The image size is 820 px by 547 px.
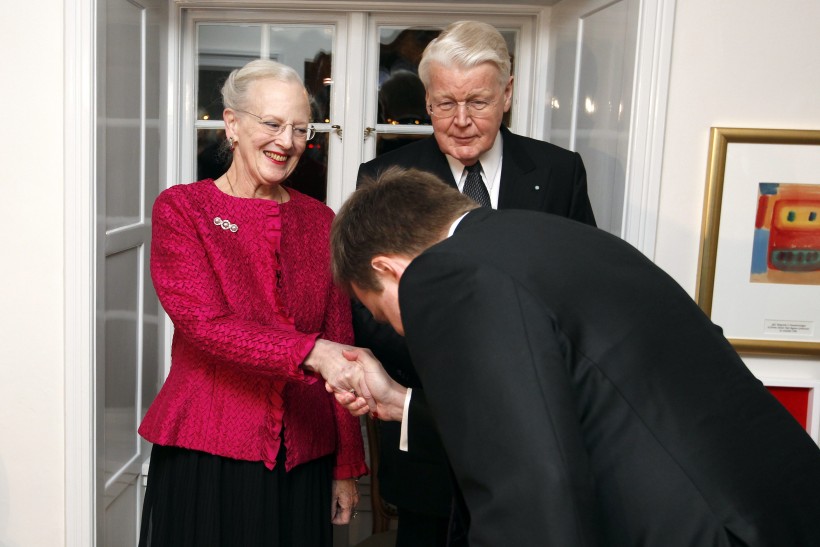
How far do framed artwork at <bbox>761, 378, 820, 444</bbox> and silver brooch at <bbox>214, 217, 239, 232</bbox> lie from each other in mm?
1522

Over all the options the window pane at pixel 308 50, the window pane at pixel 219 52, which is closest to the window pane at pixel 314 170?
the window pane at pixel 308 50

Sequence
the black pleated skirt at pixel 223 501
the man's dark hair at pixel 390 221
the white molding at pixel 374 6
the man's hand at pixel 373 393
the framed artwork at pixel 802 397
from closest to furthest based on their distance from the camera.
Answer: the man's dark hair at pixel 390 221 < the man's hand at pixel 373 393 < the black pleated skirt at pixel 223 501 < the framed artwork at pixel 802 397 < the white molding at pixel 374 6

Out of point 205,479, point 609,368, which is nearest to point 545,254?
point 609,368

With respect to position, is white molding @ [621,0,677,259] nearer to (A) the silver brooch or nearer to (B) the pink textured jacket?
(B) the pink textured jacket

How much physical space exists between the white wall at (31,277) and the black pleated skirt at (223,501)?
0.62 m

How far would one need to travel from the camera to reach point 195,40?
3.15 meters

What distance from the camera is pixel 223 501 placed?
2.07 m

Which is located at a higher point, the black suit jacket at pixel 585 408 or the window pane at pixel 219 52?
the window pane at pixel 219 52

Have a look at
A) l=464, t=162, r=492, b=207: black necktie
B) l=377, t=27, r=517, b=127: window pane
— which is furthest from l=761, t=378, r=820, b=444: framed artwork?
l=377, t=27, r=517, b=127: window pane

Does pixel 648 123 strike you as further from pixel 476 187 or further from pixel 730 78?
pixel 476 187

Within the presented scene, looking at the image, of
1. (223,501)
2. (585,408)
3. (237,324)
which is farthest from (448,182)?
(585,408)

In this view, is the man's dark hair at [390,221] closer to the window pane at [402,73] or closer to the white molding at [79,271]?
the white molding at [79,271]

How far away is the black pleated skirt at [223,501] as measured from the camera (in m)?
2.05

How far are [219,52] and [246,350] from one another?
1611 millimetres
